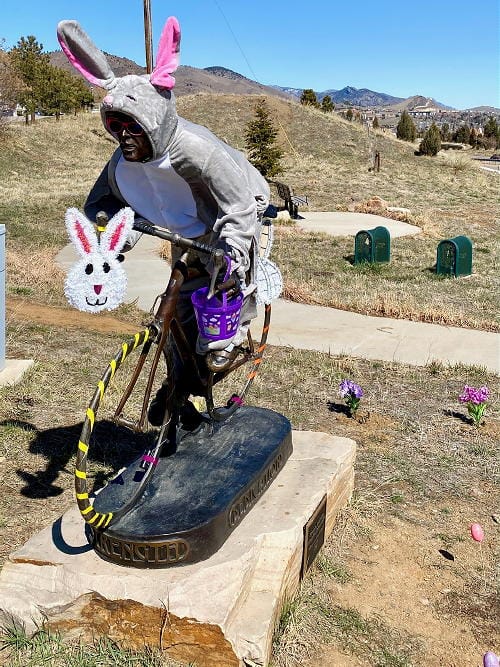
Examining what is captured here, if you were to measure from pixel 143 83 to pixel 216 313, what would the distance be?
94cm

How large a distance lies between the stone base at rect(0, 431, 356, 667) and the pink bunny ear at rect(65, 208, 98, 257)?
49.5 inches

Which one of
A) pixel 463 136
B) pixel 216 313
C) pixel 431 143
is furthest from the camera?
pixel 463 136

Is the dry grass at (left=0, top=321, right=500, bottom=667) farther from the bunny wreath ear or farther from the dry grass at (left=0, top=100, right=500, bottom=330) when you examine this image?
the bunny wreath ear

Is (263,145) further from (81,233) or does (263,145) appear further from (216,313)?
(81,233)

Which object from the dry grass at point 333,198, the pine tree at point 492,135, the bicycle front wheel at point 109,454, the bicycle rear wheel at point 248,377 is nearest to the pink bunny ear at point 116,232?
the bicycle front wheel at point 109,454

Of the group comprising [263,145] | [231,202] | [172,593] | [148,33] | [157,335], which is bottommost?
[172,593]

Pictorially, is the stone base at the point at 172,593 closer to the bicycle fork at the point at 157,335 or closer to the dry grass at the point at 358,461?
the dry grass at the point at 358,461

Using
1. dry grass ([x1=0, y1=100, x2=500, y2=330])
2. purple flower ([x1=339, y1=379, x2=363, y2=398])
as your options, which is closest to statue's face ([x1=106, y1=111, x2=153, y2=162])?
purple flower ([x1=339, y1=379, x2=363, y2=398])

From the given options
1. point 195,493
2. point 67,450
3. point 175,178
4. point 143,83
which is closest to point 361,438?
point 67,450

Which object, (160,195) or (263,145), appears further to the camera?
(263,145)

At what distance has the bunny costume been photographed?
2.69 m

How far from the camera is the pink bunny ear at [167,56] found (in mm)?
2703

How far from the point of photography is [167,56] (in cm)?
275

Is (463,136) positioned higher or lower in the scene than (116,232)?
higher
